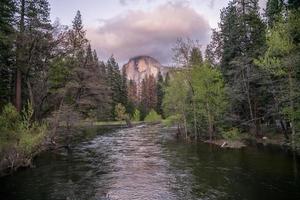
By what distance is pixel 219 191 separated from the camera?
1502cm

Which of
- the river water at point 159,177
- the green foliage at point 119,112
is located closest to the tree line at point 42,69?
the river water at point 159,177

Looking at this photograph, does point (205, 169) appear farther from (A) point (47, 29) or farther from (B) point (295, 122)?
(A) point (47, 29)

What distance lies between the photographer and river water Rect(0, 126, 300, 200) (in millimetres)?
14672

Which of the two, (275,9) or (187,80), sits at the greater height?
(275,9)

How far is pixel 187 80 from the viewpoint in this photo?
129 ft

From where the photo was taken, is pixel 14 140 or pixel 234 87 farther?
pixel 234 87

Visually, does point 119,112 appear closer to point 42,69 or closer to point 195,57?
point 195,57

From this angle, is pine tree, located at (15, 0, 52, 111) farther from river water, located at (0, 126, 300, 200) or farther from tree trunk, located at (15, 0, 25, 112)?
river water, located at (0, 126, 300, 200)

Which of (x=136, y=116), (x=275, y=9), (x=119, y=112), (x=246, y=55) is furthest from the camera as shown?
(x=136, y=116)

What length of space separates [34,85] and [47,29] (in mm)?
5984

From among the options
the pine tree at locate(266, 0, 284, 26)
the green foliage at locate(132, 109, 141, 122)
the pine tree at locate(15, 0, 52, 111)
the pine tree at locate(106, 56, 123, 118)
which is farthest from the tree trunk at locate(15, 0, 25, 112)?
the green foliage at locate(132, 109, 141, 122)

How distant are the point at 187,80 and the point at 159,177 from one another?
22.6 metres

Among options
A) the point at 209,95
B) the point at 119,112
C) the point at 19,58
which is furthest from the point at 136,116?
the point at 19,58

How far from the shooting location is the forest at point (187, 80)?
22.5 meters
